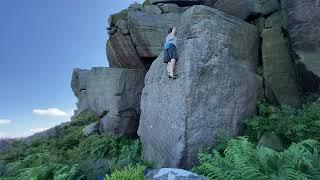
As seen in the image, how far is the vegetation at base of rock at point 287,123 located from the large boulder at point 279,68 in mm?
782

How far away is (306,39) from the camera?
11.9 m

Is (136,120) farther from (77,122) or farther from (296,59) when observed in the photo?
(296,59)

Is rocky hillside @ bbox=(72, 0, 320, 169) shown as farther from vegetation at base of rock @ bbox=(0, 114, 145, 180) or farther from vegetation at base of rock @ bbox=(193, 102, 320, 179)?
vegetation at base of rock @ bbox=(0, 114, 145, 180)

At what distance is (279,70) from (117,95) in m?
8.04

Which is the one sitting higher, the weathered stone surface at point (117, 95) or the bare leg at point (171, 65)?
the bare leg at point (171, 65)

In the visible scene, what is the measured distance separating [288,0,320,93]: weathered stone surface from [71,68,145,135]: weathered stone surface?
25.6 ft

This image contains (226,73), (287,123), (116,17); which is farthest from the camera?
(116,17)

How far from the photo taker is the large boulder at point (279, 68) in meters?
12.6

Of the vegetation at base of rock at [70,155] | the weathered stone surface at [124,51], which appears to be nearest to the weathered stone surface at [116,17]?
the weathered stone surface at [124,51]

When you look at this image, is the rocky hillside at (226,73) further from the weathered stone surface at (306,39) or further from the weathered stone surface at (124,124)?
the weathered stone surface at (124,124)

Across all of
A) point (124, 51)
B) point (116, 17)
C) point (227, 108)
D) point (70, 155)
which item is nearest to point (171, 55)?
point (227, 108)

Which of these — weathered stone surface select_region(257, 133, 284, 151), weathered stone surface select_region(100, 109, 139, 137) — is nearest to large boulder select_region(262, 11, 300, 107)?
weathered stone surface select_region(257, 133, 284, 151)

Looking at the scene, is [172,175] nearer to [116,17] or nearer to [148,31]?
[148,31]

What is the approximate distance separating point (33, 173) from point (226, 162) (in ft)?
17.8
